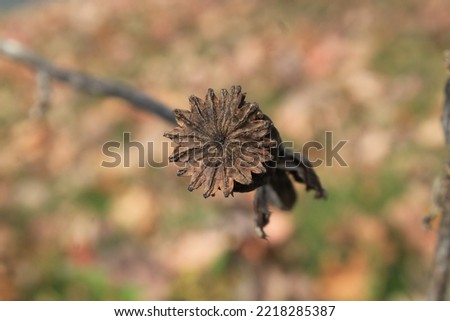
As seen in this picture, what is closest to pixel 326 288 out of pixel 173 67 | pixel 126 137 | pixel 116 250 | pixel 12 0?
pixel 116 250

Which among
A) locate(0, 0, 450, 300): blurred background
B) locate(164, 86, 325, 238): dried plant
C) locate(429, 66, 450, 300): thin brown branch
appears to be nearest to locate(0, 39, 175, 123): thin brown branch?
locate(164, 86, 325, 238): dried plant

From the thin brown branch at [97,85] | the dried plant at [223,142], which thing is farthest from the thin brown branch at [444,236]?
the thin brown branch at [97,85]

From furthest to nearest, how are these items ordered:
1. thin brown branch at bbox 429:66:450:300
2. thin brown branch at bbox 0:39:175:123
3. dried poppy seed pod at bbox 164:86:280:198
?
thin brown branch at bbox 0:39:175:123, thin brown branch at bbox 429:66:450:300, dried poppy seed pod at bbox 164:86:280:198

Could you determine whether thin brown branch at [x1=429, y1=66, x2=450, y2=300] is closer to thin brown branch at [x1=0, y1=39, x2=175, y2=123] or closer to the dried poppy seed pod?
the dried poppy seed pod

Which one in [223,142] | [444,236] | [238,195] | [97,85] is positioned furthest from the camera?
[238,195]

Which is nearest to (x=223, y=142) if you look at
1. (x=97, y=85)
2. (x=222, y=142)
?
(x=222, y=142)

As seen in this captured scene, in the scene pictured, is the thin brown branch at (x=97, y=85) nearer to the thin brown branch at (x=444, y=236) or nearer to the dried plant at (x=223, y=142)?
the dried plant at (x=223, y=142)

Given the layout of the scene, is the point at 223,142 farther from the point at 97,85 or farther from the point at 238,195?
the point at 238,195
